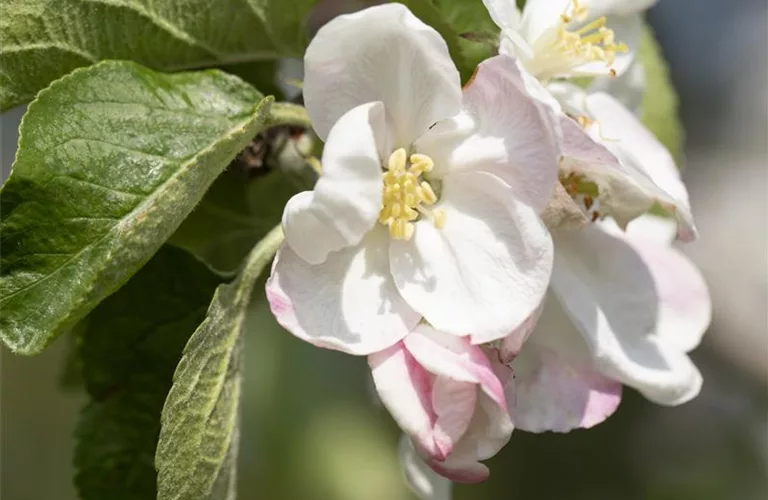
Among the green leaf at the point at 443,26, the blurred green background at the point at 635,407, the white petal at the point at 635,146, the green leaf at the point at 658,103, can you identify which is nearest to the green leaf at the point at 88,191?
the green leaf at the point at 443,26

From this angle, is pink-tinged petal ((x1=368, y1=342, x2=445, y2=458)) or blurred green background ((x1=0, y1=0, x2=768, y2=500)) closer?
pink-tinged petal ((x1=368, y1=342, x2=445, y2=458))

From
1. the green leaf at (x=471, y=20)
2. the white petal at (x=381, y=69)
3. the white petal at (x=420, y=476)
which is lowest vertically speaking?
the white petal at (x=420, y=476)

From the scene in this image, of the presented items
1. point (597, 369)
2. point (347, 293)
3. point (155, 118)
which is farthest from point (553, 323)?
point (155, 118)

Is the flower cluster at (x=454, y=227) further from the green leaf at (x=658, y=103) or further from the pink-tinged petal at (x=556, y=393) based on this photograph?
the green leaf at (x=658, y=103)

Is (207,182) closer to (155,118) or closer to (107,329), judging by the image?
(155,118)

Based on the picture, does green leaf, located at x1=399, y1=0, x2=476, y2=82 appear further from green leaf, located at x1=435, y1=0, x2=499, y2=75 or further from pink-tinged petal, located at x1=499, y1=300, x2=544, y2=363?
pink-tinged petal, located at x1=499, y1=300, x2=544, y2=363

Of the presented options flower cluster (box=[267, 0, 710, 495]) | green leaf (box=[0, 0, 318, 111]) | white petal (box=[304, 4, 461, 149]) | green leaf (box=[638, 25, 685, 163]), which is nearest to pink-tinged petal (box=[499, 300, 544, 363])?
flower cluster (box=[267, 0, 710, 495])
